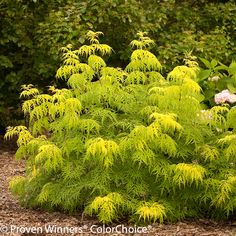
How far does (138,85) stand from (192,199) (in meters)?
1.20

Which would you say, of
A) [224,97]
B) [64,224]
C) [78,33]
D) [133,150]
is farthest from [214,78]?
[64,224]

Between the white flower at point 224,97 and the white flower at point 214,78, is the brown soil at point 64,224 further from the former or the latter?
the white flower at point 214,78

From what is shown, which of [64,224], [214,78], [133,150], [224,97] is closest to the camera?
[133,150]

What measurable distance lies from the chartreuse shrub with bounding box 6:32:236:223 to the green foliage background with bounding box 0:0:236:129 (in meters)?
2.61

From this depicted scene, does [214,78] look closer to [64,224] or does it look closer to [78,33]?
[78,33]

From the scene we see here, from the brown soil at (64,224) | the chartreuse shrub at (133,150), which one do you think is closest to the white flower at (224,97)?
the chartreuse shrub at (133,150)

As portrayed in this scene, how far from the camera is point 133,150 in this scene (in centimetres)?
509

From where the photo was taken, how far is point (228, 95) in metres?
6.65

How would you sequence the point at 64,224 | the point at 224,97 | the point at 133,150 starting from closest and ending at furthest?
the point at 133,150, the point at 64,224, the point at 224,97

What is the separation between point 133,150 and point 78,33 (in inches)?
134

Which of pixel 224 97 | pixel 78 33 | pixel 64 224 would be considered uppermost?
pixel 78 33

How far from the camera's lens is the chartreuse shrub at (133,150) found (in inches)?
199

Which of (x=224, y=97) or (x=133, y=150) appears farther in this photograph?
(x=224, y=97)

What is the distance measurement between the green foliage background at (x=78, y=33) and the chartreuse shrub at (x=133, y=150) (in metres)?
2.61
